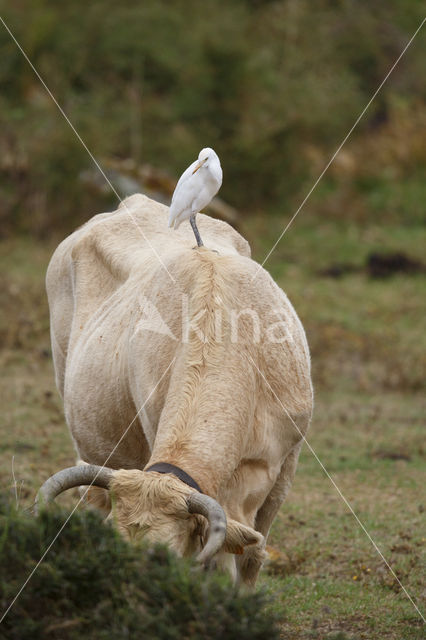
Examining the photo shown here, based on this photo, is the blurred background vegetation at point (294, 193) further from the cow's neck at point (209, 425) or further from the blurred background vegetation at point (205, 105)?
the cow's neck at point (209, 425)

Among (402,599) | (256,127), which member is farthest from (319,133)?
(402,599)

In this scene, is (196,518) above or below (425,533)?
above

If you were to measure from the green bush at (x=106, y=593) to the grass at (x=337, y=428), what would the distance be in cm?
73

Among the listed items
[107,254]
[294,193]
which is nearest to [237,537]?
[107,254]

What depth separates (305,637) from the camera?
220 inches

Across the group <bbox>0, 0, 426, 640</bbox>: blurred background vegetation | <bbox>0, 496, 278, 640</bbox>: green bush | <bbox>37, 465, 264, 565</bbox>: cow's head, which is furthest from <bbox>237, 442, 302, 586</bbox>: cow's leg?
<bbox>0, 496, 278, 640</bbox>: green bush

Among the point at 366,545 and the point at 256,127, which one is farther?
the point at 256,127

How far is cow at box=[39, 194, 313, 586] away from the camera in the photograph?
173 inches

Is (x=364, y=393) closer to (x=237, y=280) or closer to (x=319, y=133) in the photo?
(x=237, y=280)

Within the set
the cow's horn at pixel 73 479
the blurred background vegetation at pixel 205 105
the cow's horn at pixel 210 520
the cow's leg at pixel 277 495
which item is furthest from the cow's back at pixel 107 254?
the blurred background vegetation at pixel 205 105

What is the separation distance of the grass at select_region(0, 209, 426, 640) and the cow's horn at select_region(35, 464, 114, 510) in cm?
59

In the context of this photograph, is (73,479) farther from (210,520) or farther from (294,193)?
(294,193)

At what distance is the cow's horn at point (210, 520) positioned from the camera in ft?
13.4

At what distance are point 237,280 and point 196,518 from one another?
162 cm
